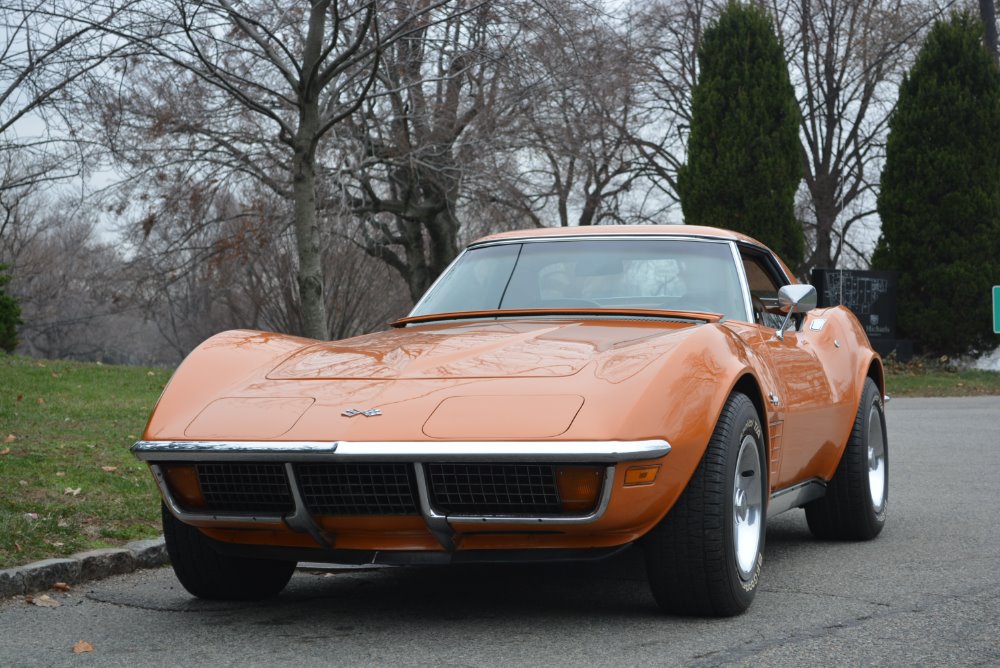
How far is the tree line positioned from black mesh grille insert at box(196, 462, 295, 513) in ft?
22.8

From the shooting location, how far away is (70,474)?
24.1 feet

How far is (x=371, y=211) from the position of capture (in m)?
25.2

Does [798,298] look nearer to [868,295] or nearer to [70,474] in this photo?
[70,474]

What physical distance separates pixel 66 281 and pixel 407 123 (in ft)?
114

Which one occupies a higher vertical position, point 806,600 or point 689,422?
point 689,422

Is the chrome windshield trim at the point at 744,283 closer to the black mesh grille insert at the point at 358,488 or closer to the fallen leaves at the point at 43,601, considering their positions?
the black mesh grille insert at the point at 358,488

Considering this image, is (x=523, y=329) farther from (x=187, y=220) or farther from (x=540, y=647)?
(x=187, y=220)

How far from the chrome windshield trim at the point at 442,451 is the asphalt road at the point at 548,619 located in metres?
0.60

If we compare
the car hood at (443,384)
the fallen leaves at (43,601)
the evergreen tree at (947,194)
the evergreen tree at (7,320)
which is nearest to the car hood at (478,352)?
the car hood at (443,384)

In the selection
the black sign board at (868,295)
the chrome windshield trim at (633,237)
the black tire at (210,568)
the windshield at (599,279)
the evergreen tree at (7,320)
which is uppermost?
the chrome windshield trim at (633,237)

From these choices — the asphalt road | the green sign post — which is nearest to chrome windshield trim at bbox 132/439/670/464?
the asphalt road

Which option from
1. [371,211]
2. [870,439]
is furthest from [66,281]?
[870,439]

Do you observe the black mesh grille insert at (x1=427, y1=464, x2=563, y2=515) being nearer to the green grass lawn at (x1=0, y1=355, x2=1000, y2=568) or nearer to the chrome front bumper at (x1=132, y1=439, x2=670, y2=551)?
the chrome front bumper at (x1=132, y1=439, x2=670, y2=551)

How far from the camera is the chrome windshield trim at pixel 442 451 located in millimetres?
3652
